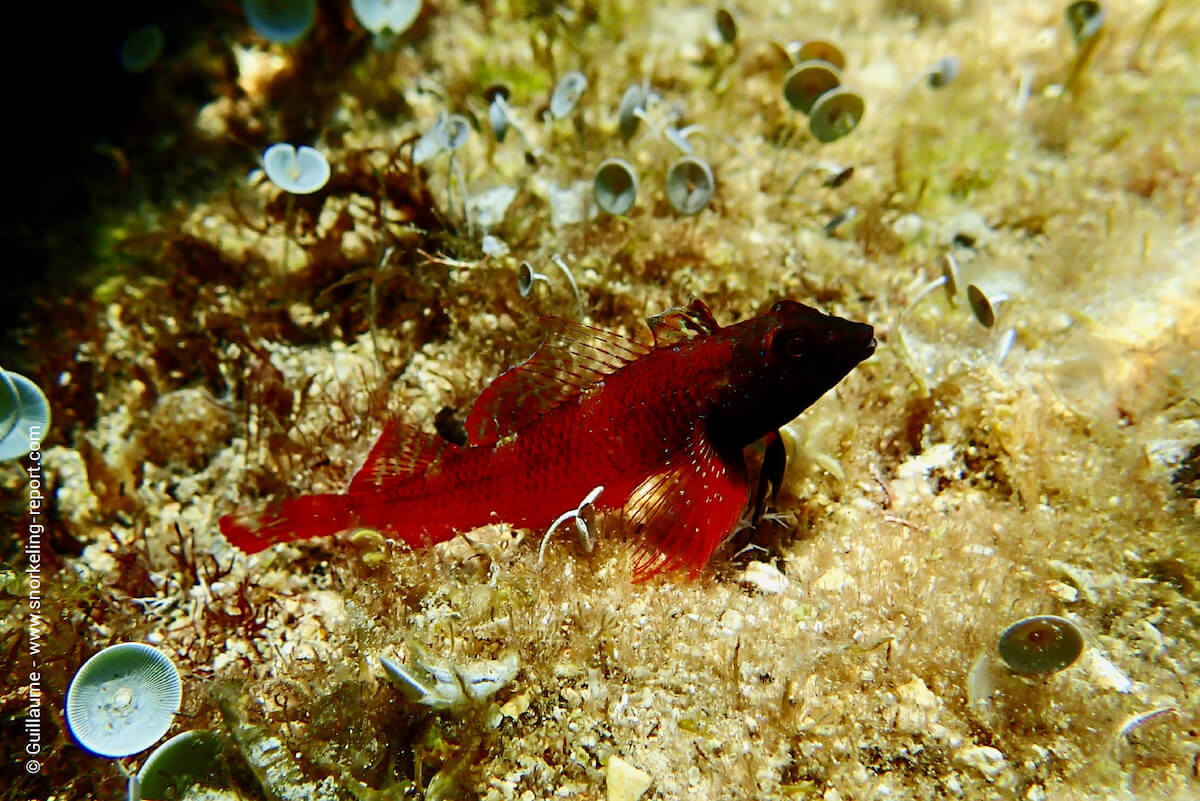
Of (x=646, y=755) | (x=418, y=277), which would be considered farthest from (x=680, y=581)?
(x=418, y=277)

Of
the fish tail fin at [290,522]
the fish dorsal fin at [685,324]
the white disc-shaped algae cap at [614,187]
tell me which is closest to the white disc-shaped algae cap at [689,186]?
the white disc-shaped algae cap at [614,187]

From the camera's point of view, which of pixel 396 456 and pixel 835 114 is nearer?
pixel 396 456

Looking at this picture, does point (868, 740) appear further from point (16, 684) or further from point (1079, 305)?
point (16, 684)

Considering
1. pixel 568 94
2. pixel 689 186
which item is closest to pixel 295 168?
pixel 568 94

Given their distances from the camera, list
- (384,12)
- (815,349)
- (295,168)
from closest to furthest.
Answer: (815,349), (295,168), (384,12)

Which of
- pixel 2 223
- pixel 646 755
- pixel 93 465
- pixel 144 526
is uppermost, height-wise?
pixel 2 223

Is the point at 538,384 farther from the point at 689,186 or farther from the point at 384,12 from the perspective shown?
the point at 384,12

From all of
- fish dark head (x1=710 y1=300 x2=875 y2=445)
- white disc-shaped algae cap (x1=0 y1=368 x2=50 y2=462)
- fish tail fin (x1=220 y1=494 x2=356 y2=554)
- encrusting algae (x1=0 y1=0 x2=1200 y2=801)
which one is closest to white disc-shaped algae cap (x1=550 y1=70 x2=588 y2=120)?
encrusting algae (x1=0 y1=0 x2=1200 y2=801)

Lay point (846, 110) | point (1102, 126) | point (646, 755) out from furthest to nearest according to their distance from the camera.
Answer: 1. point (1102, 126)
2. point (846, 110)
3. point (646, 755)
